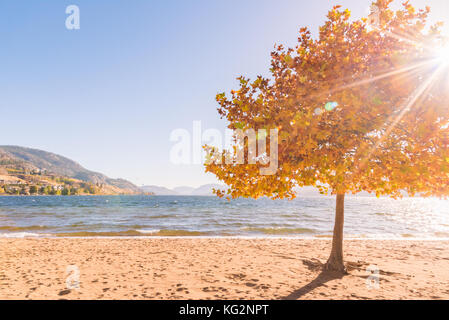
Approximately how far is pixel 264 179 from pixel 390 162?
11.7 feet

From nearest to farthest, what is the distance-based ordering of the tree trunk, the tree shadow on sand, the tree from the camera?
the tree
the tree shadow on sand
the tree trunk

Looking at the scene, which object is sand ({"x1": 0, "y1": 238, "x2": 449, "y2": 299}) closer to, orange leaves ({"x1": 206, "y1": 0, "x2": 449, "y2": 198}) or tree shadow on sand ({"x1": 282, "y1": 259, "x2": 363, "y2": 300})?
tree shadow on sand ({"x1": 282, "y1": 259, "x2": 363, "y2": 300})

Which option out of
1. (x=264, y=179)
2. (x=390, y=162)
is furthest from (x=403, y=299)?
(x=264, y=179)

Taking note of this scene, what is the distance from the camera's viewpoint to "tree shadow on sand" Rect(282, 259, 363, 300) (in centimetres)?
804

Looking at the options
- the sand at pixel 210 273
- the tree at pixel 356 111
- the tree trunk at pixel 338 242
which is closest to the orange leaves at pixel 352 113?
the tree at pixel 356 111

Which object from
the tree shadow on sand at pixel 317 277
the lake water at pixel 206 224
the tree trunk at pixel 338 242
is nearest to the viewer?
the tree shadow on sand at pixel 317 277

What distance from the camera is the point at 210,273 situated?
10.4 meters

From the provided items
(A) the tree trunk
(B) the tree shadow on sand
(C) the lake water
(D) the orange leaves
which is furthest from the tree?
(C) the lake water

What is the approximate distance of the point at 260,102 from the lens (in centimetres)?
794

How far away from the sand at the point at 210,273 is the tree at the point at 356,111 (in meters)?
3.16

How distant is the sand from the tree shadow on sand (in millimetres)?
32

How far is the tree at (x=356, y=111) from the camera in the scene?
6.99 metres

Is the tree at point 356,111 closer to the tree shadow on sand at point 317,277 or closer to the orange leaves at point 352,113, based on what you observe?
the orange leaves at point 352,113

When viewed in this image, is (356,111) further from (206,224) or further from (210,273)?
(206,224)
